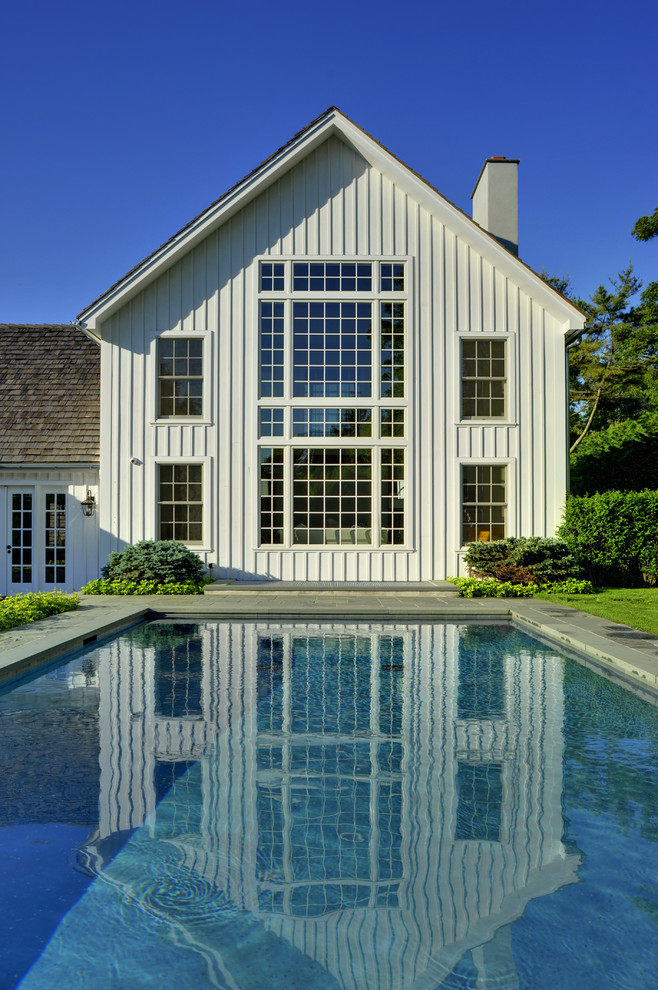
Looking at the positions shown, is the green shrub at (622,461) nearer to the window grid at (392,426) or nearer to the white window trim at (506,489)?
the white window trim at (506,489)

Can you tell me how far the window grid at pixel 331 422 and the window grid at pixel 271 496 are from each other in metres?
0.75

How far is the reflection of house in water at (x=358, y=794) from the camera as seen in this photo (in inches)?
132

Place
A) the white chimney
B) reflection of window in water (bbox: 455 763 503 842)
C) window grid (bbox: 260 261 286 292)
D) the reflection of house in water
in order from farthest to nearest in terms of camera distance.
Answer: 1. the white chimney
2. window grid (bbox: 260 261 286 292)
3. reflection of window in water (bbox: 455 763 503 842)
4. the reflection of house in water

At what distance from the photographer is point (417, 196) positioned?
16.0 metres

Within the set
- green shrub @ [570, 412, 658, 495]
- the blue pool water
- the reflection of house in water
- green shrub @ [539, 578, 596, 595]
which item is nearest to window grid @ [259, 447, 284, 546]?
green shrub @ [539, 578, 596, 595]

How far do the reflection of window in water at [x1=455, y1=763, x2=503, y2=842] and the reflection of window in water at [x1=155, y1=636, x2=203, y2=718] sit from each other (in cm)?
272

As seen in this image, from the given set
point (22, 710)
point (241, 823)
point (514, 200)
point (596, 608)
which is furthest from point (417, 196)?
point (241, 823)

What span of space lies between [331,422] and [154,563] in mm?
5086

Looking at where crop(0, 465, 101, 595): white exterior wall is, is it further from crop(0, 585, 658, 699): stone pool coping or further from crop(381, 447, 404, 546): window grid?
crop(381, 447, 404, 546): window grid

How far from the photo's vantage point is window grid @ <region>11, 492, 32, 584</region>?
53.4 feet

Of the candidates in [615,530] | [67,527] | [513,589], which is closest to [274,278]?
[67,527]

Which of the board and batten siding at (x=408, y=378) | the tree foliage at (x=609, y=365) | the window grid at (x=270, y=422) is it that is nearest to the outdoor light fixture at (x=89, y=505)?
the board and batten siding at (x=408, y=378)

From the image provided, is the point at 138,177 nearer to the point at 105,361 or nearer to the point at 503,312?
the point at 105,361

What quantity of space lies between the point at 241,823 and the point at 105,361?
13.9 meters
